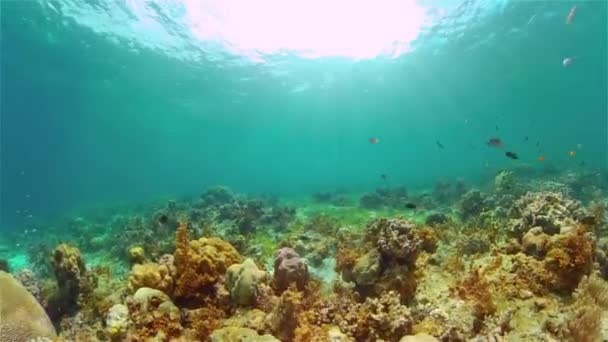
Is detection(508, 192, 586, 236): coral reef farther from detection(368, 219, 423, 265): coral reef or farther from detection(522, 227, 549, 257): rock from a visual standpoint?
detection(368, 219, 423, 265): coral reef

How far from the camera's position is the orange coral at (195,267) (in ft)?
22.7

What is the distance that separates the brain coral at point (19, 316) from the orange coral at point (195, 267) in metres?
2.31

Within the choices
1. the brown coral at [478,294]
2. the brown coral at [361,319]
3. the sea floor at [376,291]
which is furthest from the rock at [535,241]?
the brown coral at [361,319]

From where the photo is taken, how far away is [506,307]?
20.5ft

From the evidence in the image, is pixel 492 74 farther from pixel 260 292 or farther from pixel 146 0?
pixel 260 292

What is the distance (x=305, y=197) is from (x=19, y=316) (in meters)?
26.3

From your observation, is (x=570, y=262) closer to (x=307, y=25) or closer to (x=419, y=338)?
(x=419, y=338)

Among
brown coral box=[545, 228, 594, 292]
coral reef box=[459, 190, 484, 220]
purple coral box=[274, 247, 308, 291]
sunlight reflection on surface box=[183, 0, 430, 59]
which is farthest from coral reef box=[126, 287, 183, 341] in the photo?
sunlight reflection on surface box=[183, 0, 430, 59]

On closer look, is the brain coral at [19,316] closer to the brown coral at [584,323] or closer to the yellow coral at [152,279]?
the yellow coral at [152,279]

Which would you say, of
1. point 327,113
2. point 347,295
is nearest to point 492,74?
point 327,113

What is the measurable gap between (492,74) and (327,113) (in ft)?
114

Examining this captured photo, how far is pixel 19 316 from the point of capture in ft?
21.8

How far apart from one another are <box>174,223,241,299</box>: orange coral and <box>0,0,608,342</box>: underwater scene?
1.6 inches

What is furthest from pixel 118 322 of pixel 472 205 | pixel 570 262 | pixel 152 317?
pixel 472 205
